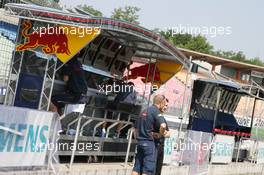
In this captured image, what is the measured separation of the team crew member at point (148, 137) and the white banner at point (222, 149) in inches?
277

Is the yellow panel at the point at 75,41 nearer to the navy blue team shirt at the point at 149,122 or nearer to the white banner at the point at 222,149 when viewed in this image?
the navy blue team shirt at the point at 149,122

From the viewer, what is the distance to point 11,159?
27.3 feet

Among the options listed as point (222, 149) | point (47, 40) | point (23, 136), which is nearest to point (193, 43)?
point (222, 149)

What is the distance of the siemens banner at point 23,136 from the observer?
808 centimetres

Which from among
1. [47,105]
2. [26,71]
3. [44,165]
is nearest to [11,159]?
[44,165]

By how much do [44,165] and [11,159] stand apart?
0.91 metres

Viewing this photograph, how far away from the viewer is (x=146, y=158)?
998 centimetres

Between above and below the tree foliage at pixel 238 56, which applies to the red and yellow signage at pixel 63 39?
below

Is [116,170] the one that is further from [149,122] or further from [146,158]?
[149,122]

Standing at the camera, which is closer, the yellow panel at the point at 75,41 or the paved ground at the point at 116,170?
the paved ground at the point at 116,170

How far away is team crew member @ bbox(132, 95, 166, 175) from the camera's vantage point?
9.89 meters

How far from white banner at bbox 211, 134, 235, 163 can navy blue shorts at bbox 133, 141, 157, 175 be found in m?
6.99

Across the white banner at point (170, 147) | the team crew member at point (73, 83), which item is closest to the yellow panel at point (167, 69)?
the white banner at point (170, 147)

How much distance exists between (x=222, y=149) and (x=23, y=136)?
1035cm
